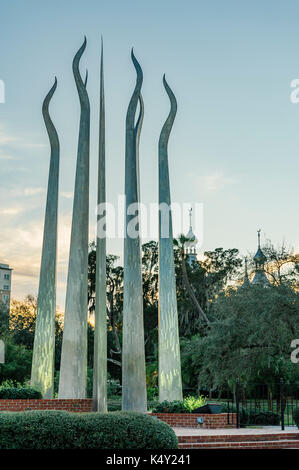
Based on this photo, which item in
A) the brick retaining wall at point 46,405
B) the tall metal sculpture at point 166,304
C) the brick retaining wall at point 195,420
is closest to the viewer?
the brick retaining wall at point 195,420

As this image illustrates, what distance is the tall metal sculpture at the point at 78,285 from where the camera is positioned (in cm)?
2144

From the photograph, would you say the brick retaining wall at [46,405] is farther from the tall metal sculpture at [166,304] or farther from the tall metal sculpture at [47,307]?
the tall metal sculpture at [166,304]

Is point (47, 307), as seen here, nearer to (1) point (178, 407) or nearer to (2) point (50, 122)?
(1) point (178, 407)

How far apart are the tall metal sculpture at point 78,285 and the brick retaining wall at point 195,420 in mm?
3698

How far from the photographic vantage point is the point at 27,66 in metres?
23.4

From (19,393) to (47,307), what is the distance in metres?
3.55

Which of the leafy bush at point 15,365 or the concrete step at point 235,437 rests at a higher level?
the leafy bush at point 15,365

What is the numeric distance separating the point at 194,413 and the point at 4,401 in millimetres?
5400

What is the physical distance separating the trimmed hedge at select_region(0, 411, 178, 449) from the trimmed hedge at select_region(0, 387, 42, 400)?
25.6ft

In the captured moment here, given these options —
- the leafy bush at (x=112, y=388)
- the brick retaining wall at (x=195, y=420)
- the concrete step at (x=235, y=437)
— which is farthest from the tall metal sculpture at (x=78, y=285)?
the leafy bush at (x=112, y=388)

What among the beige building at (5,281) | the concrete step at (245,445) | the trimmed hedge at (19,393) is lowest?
the concrete step at (245,445)

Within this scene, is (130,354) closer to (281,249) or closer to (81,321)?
(81,321)
